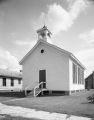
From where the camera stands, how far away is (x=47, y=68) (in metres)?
18.1

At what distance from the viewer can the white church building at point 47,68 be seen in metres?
16.8

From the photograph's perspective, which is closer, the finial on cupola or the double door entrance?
the double door entrance

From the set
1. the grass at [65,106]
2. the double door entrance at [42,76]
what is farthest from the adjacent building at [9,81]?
the grass at [65,106]

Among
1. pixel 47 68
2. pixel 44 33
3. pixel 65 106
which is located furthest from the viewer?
pixel 44 33

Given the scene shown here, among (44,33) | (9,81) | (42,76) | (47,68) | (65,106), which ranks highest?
(44,33)

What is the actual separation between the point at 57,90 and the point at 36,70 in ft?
14.2

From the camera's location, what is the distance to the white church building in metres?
16.8

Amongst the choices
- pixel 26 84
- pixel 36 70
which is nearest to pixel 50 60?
pixel 36 70

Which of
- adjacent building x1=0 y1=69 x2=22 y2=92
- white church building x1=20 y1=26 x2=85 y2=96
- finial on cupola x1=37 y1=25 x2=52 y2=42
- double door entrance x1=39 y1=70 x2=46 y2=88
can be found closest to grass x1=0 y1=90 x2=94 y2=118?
white church building x1=20 y1=26 x2=85 y2=96

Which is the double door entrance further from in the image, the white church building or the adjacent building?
the adjacent building

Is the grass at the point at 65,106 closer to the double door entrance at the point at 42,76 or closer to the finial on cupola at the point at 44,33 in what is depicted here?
the double door entrance at the point at 42,76

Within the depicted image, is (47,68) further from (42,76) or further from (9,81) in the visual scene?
(9,81)

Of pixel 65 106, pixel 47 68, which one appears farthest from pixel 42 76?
pixel 65 106

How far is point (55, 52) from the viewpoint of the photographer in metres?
17.8
